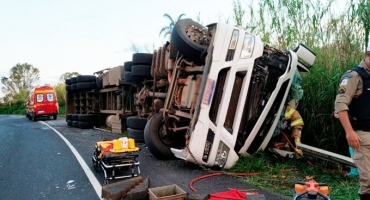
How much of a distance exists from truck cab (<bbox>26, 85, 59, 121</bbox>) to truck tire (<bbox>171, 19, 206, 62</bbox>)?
20286 millimetres

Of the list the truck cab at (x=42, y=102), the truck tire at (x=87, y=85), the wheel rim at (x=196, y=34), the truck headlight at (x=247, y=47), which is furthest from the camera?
the truck cab at (x=42, y=102)

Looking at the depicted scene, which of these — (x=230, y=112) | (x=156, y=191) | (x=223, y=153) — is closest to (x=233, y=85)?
(x=230, y=112)

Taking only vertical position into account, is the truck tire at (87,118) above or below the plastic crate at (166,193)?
above

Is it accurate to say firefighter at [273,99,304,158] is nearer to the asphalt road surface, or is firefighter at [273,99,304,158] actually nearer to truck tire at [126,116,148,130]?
the asphalt road surface

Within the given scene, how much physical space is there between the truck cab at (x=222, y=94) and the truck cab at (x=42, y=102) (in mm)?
19780

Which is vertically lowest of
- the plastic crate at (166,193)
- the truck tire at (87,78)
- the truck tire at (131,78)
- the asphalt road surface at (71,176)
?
the asphalt road surface at (71,176)

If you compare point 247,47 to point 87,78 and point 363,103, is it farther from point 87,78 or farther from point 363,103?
point 87,78

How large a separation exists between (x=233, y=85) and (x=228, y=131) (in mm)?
683

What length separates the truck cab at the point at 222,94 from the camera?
5.07 m

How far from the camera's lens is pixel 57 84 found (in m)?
42.8

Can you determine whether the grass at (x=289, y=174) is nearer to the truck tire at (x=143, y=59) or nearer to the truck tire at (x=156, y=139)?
the truck tire at (x=156, y=139)

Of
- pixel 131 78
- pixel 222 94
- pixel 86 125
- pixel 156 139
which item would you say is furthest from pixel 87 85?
pixel 222 94

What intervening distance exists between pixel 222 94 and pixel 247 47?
81 cm

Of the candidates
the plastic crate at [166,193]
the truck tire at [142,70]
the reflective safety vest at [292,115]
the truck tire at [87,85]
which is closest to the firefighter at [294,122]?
the reflective safety vest at [292,115]
